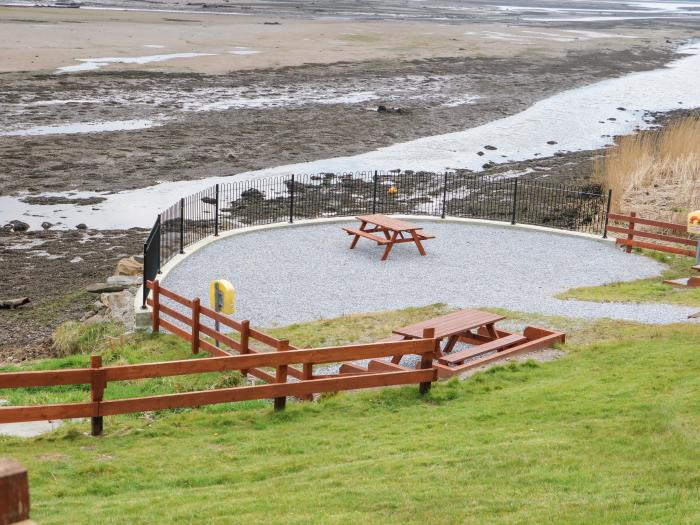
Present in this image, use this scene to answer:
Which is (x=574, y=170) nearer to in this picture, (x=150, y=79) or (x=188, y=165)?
(x=188, y=165)

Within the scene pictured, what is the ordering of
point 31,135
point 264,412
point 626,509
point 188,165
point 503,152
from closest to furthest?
point 626,509 → point 264,412 → point 188,165 → point 31,135 → point 503,152

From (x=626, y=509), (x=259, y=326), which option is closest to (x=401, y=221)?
(x=259, y=326)

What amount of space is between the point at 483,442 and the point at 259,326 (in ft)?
23.8

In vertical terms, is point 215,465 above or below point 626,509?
below

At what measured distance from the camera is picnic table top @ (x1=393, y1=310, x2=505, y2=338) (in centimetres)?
1420

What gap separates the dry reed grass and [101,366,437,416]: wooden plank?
1651 centimetres

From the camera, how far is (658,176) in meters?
31.3

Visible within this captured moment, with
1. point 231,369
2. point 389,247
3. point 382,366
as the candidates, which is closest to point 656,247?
point 389,247

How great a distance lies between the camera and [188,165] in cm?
3462

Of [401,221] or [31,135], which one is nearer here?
[401,221]

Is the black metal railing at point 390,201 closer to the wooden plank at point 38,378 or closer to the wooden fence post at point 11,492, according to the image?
the wooden plank at point 38,378

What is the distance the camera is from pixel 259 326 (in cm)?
1658

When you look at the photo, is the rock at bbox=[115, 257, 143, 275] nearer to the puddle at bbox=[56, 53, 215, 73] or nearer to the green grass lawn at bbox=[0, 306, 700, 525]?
the green grass lawn at bbox=[0, 306, 700, 525]

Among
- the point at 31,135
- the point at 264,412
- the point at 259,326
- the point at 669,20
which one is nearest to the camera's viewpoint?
the point at 264,412
